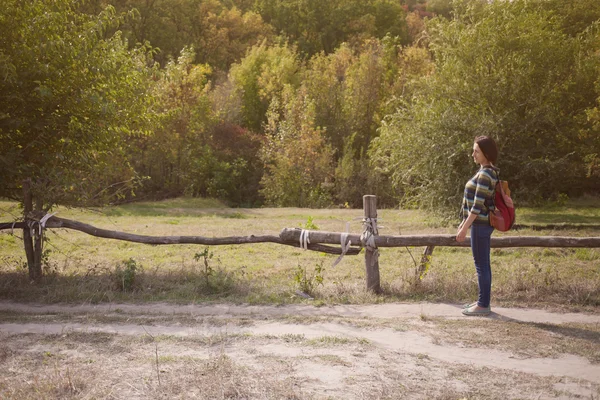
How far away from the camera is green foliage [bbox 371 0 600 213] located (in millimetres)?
20953

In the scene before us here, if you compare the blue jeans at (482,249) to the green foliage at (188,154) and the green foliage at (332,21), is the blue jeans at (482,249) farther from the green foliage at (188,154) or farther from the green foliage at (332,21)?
the green foliage at (332,21)

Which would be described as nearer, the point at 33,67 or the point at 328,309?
the point at 328,309

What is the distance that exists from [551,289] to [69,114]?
888cm

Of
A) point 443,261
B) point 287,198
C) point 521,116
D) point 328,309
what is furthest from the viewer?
point 287,198

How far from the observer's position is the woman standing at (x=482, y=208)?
7.30m

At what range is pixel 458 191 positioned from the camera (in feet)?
67.8

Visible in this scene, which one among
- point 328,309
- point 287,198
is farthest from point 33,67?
point 287,198

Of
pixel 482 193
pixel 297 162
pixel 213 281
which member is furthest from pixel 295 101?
pixel 482 193

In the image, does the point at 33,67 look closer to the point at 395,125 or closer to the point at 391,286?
the point at 391,286

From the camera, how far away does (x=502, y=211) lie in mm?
7340

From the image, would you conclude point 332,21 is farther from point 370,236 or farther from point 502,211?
point 502,211

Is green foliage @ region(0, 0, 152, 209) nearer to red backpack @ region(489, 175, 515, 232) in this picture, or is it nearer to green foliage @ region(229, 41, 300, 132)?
red backpack @ region(489, 175, 515, 232)

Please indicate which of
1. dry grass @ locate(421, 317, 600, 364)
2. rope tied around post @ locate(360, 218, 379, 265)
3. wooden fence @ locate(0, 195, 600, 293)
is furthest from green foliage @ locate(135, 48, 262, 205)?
dry grass @ locate(421, 317, 600, 364)

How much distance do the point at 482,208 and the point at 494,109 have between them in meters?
16.3
